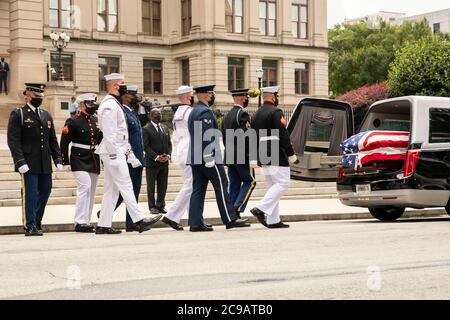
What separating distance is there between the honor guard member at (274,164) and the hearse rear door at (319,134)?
3408mm

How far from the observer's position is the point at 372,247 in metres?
10.5

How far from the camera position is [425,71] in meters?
50.5

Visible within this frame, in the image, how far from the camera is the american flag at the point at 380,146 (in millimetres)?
14859

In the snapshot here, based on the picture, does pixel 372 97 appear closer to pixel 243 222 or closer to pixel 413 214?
pixel 413 214

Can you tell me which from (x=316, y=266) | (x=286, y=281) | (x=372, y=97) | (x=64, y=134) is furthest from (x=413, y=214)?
(x=372, y=97)

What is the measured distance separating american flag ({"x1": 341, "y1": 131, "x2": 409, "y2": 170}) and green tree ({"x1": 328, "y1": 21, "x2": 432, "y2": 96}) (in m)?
62.6

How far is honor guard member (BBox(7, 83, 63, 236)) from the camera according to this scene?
13062 mm

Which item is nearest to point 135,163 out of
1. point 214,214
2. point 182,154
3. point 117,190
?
point 117,190

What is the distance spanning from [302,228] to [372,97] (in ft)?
152

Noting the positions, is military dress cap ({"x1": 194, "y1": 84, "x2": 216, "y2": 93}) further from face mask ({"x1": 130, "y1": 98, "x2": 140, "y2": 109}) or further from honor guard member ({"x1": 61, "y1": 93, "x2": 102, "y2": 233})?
honor guard member ({"x1": 61, "y1": 93, "x2": 102, "y2": 233})

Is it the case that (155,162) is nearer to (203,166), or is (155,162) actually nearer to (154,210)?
(154,210)

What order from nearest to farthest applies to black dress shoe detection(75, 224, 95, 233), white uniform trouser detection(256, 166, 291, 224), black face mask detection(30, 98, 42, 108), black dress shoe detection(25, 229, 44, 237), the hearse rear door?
black dress shoe detection(25, 229, 44, 237), black face mask detection(30, 98, 42, 108), white uniform trouser detection(256, 166, 291, 224), black dress shoe detection(75, 224, 95, 233), the hearse rear door

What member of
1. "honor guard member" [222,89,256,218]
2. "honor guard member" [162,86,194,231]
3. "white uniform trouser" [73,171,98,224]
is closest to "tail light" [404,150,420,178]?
"honor guard member" [222,89,256,218]

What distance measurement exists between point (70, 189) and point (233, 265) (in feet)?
40.8
